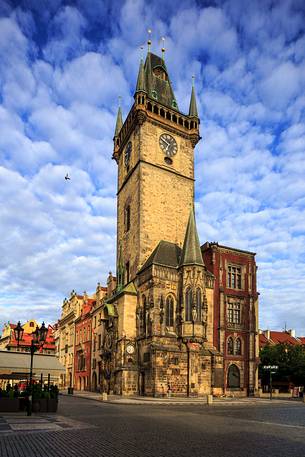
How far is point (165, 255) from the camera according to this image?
46.8m

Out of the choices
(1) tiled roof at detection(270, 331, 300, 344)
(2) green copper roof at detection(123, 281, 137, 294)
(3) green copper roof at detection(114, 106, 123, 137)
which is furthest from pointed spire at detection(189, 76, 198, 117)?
(1) tiled roof at detection(270, 331, 300, 344)

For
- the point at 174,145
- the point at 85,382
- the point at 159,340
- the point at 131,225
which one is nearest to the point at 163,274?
the point at 159,340

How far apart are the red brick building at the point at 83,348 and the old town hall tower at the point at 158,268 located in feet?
35.4

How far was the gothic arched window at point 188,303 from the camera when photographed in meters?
42.5

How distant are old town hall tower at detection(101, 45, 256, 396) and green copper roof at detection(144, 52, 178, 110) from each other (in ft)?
0.56

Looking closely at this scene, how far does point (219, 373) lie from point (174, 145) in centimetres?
2733

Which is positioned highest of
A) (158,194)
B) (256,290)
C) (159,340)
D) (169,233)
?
(158,194)

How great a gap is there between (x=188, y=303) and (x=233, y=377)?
1058 cm

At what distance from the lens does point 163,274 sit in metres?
43.7

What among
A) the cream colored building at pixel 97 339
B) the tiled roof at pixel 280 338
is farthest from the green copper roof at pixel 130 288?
the tiled roof at pixel 280 338

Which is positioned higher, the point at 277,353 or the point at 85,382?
the point at 277,353

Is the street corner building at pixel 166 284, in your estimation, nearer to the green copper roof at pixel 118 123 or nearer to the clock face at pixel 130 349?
the clock face at pixel 130 349

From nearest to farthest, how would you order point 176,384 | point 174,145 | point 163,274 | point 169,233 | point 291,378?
point 176,384 → point 163,274 → point 169,233 → point 174,145 → point 291,378

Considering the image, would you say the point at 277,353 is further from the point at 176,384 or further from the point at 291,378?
the point at 176,384
